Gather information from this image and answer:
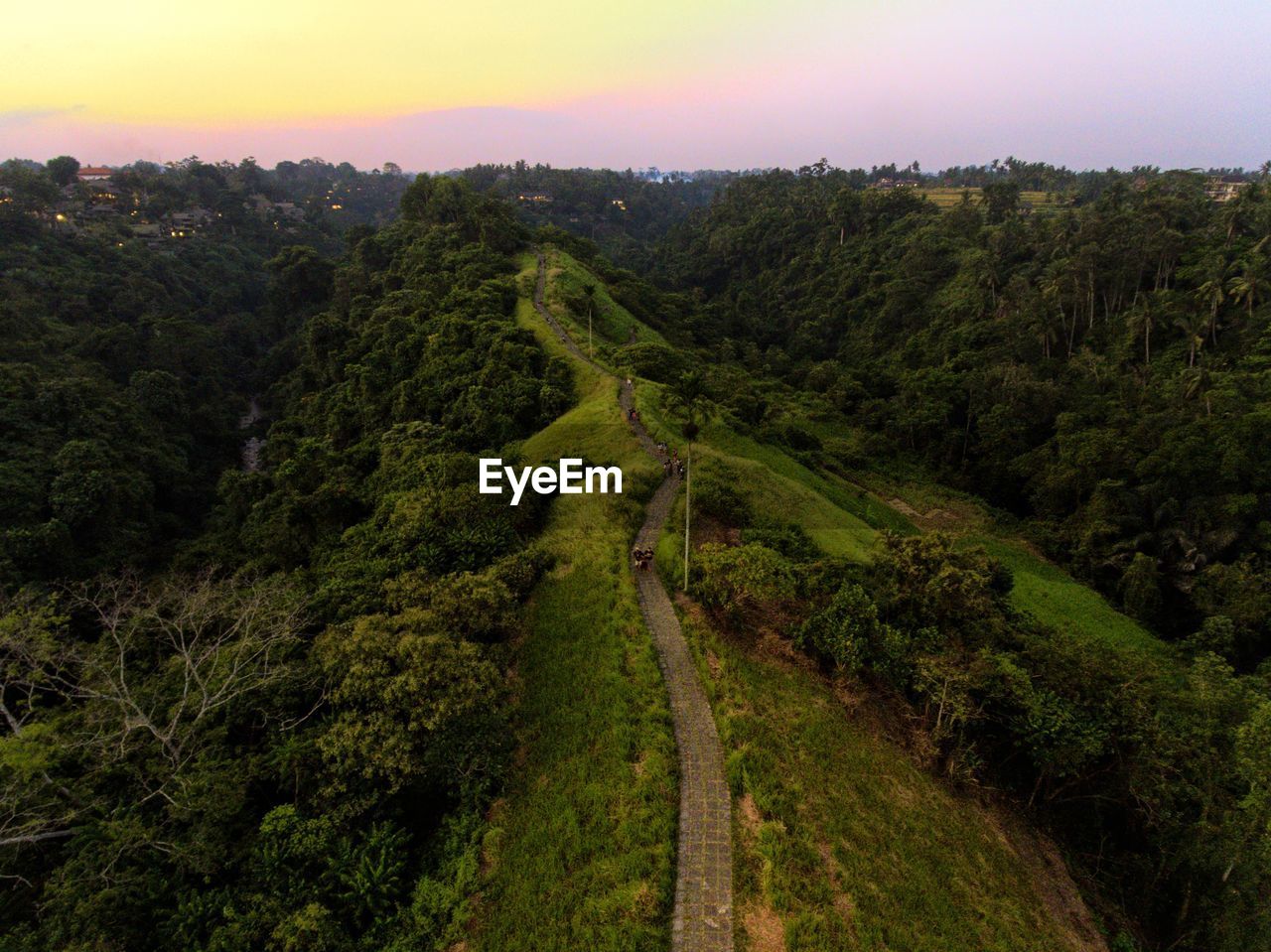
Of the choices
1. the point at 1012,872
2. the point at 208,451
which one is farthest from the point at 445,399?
the point at 1012,872

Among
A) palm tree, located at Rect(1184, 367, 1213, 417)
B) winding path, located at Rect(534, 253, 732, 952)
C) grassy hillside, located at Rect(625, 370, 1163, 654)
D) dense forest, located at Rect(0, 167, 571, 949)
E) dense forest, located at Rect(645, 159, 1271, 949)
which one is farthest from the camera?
palm tree, located at Rect(1184, 367, 1213, 417)

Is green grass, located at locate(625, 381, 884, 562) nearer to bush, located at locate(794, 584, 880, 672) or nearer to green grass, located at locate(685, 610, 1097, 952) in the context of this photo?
bush, located at locate(794, 584, 880, 672)

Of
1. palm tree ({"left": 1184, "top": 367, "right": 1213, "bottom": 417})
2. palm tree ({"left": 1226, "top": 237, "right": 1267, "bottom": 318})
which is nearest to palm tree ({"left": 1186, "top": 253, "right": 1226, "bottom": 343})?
palm tree ({"left": 1226, "top": 237, "right": 1267, "bottom": 318})

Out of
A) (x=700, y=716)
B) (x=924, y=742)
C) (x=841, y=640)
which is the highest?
(x=841, y=640)

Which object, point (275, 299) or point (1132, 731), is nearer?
point (1132, 731)

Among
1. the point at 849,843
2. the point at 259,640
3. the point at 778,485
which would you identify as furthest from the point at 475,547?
the point at 778,485

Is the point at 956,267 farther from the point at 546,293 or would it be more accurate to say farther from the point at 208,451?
the point at 208,451
